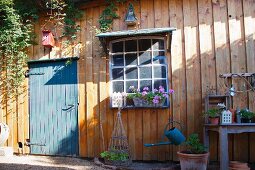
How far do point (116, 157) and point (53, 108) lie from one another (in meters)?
1.89

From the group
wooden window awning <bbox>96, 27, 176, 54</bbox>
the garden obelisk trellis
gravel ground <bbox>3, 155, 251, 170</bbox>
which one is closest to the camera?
gravel ground <bbox>3, 155, 251, 170</bbox>

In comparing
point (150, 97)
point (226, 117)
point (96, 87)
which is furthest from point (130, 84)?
point (226, 117)

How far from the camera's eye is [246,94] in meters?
5.04

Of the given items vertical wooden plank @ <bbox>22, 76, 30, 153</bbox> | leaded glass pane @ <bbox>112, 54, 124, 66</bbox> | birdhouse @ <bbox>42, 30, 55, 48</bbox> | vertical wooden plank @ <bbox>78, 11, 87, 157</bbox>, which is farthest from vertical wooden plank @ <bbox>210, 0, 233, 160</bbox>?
vertical wooden plank @ <bbox>22, 76, 30, 153</bbox>

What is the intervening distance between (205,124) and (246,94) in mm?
1000

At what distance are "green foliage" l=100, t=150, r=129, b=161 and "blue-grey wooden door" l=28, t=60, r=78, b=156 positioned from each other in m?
0.95

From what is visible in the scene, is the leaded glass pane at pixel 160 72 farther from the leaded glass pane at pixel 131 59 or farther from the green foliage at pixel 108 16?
the green foliage at pixel 108 16

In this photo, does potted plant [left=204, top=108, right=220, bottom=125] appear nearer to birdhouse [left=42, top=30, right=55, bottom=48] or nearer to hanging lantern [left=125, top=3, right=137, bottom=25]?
hanging lantern [left=125, top=3, right=137, bottom=25]

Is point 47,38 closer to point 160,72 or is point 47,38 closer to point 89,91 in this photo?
point 89,91

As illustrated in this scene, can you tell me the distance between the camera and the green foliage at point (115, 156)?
5.00 m

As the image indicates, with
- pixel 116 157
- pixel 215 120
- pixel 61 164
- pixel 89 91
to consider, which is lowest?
pixel 61 164

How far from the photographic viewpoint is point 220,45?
204 inches

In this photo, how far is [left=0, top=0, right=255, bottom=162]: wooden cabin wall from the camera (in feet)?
16.7

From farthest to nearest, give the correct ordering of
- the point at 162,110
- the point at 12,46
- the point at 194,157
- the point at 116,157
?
the point at 12,46, the point at 162,110, the point at 116,157, the point at 194,157
